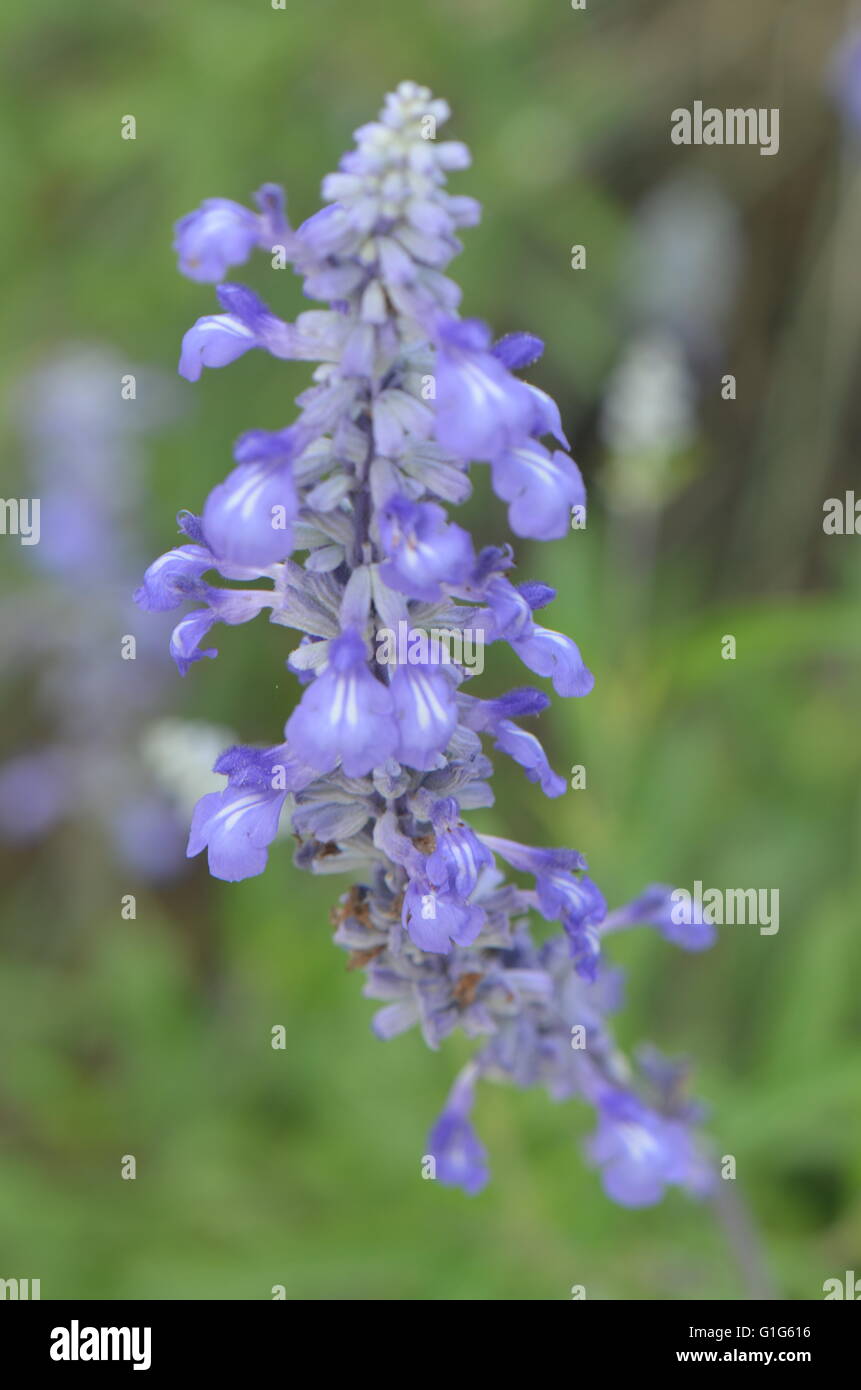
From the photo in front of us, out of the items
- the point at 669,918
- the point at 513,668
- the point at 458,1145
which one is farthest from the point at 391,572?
the point at 513,668

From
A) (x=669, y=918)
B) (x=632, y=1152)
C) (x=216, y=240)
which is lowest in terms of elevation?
(x=632, y=1152)

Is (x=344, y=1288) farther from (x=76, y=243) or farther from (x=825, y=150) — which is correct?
(x=825, y=150)

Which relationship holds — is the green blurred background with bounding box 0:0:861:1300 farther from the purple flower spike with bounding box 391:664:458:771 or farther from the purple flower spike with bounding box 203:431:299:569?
the purple flower spike with bounding box 203:431:299:569

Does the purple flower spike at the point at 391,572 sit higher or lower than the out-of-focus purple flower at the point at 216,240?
lower

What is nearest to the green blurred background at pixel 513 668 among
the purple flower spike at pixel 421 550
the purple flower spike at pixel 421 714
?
the purple flower spike at pixel 421 714

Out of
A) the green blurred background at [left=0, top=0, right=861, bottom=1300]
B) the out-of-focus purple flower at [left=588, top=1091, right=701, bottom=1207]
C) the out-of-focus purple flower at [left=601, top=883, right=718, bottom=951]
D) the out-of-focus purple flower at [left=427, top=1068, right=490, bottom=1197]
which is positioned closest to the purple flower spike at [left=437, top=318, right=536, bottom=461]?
the out-of-focus purple flower at [left=601, top=883, right=718, bottom=951]

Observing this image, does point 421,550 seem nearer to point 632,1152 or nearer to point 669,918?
point 669,918

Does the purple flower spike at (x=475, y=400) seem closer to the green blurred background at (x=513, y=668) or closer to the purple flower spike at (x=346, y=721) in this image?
the purple flower spike at (x=346, y=721)
